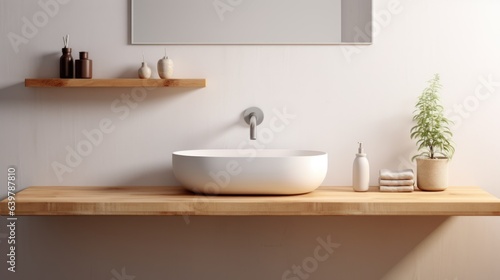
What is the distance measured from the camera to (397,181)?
261cm

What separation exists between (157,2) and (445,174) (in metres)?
1.47

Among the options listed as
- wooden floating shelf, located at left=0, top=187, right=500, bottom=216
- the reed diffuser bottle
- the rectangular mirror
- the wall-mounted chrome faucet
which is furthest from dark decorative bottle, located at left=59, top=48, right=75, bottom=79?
the wall-mounted chrome faucet

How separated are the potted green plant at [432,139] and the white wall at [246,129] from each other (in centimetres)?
6

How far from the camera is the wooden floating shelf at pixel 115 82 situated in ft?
8.80

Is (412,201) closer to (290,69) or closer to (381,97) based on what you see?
(381,97)

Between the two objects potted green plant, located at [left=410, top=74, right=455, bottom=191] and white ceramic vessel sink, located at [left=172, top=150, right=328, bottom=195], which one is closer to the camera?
white ceramic vessel sink, located at [left=172, top=150, right=328, bottom=195]

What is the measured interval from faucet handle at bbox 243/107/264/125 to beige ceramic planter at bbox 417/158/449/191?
29.0 inches

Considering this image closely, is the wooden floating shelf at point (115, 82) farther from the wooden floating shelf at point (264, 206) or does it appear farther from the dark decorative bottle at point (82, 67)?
the wooden floating shelf at point (264, 206)

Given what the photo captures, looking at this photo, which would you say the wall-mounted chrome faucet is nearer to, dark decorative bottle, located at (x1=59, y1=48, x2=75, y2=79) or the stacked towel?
the stacked towel

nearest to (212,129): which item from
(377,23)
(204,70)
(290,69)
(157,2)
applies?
(204,70)

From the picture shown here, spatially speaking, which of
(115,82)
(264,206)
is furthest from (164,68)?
(264,206)

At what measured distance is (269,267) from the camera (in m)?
2.82

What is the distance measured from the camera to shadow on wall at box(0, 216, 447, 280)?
2809mm

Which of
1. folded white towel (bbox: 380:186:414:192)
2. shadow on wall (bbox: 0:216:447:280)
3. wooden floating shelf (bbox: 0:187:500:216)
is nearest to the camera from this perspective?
wooden floating shelf (bbox: 0:187:500:216)
